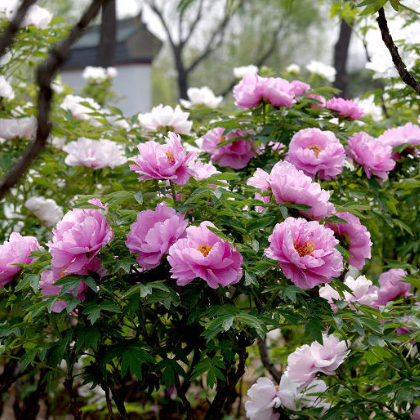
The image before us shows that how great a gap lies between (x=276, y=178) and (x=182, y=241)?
25 centimetres

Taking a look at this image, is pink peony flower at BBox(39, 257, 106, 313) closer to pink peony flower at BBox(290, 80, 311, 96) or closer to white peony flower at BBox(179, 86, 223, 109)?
pink peony flower at BBox(290, 80, 311, 96)

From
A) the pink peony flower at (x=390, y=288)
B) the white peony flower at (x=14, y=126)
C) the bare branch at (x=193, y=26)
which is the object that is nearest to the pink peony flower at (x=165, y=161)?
the pink peony flower at (x=390, y=288)

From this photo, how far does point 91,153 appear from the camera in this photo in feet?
6.27

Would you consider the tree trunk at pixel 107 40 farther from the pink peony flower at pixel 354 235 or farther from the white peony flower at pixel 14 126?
the pink peony flower at pixel 354 235

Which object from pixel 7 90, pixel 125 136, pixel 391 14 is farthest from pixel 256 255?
pixel 391 14

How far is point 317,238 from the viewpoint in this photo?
113 cm

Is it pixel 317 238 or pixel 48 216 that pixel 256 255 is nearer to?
pixel 317 238

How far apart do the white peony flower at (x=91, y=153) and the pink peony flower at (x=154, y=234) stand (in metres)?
0.76

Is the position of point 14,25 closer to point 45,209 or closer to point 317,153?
point 317,153

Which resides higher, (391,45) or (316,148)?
(391,45)

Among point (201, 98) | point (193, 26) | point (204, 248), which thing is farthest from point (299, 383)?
point (193, 26)

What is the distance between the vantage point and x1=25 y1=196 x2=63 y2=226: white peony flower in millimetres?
2088

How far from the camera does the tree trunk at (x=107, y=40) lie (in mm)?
7319

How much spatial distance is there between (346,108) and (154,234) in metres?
0.92
